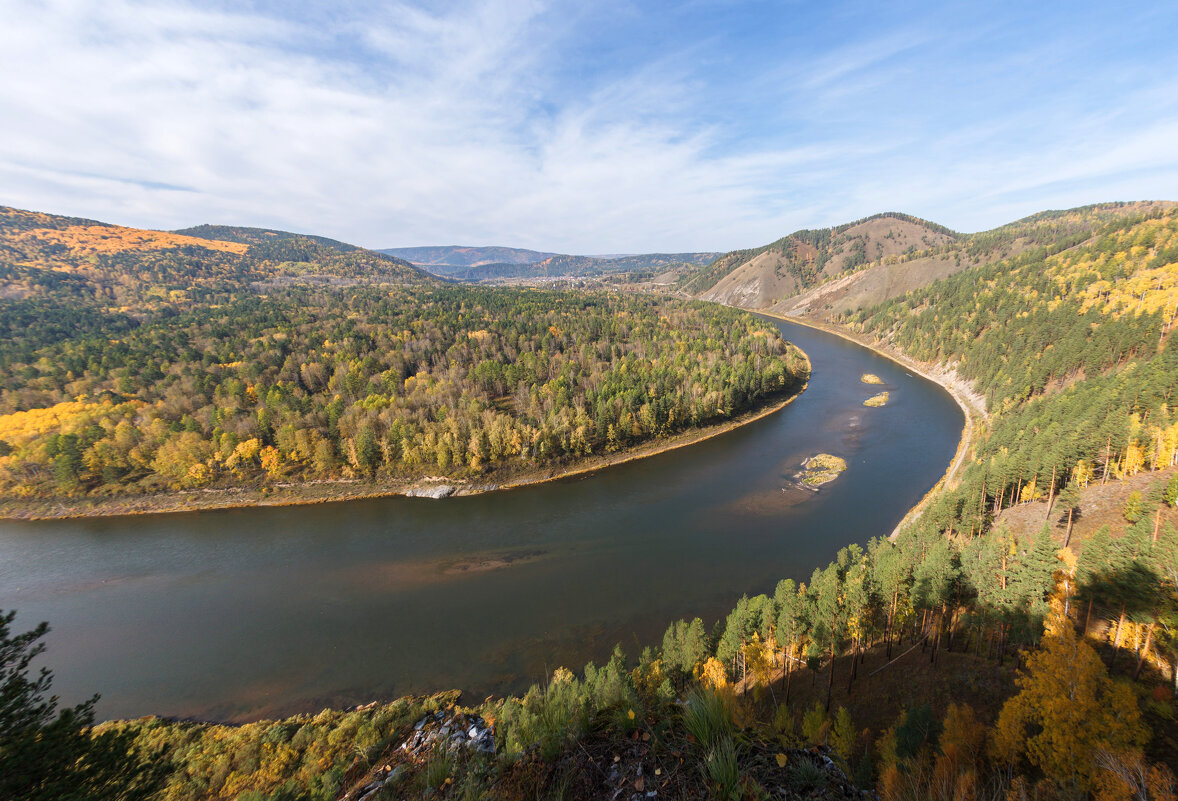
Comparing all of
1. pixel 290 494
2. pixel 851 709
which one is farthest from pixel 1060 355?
pixel 290 494

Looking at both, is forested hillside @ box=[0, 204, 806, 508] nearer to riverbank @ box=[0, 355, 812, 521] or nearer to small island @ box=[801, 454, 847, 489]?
riverbank @ box=[0, 355, 812, 521]

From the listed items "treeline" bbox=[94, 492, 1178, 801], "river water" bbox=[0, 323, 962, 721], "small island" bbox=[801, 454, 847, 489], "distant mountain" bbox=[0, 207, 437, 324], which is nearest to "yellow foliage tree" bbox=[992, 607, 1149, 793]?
"treeline" bbox=[94, 492, 1178, 801]

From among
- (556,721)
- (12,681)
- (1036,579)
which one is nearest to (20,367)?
(12,681)

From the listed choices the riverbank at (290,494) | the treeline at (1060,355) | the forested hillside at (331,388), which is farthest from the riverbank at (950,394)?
the riverbank at (290,494)

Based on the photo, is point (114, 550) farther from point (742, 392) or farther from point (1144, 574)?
point (742, 392)

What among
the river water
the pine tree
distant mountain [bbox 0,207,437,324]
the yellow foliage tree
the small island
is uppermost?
distant mountain [bbox 0,207,437,324]

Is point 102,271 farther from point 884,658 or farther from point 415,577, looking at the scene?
point 884,658

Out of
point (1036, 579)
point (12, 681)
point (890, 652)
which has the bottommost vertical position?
point (890, 652)
